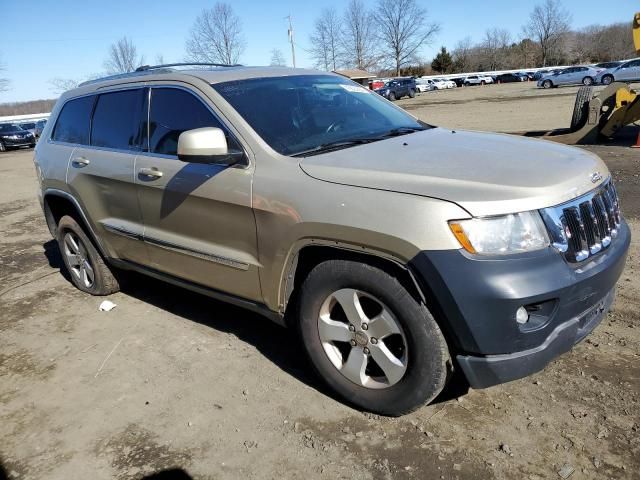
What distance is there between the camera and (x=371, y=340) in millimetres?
2775

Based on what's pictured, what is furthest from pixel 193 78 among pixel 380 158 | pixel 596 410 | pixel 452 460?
pixel 596 410

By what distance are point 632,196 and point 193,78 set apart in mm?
5835

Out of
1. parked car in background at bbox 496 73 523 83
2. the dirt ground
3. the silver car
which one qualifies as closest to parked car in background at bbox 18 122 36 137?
the dirt ground

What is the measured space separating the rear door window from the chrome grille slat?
6.62ft

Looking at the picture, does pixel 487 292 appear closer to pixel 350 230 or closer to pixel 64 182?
pixel 350 230

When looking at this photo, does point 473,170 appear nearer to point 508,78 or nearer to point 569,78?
point 569,78

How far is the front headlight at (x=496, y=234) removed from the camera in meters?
2.36

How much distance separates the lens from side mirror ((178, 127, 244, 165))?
297 cm

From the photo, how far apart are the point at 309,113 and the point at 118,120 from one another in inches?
64.0

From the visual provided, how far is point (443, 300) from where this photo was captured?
2.42 m

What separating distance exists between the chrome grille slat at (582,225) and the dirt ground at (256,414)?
88 cm

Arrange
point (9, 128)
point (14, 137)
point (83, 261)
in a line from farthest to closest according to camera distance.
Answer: point (9, 128)
point (14, 137)
point (83, 261)

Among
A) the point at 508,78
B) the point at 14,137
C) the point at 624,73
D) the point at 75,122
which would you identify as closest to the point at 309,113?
the point at 75,122

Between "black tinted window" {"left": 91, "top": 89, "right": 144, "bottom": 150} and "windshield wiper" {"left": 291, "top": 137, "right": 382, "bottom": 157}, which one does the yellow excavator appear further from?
"black tinted window" {"left": 91, "top": 89, "right": 144, "bottom": 150}
